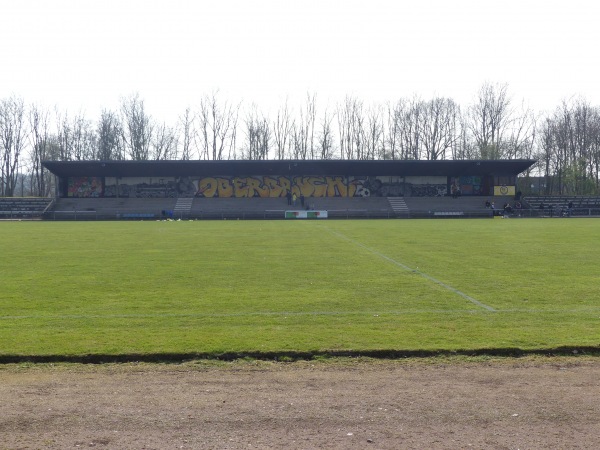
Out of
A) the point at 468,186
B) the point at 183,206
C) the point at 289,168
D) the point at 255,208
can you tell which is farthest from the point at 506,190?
the point at 183,206

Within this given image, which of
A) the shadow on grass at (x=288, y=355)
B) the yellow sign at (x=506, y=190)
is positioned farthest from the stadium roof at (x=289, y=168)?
the shadow on grass at (x=288, y=355)

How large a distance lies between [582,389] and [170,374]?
4.67m

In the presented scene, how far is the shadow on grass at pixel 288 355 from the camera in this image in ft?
25.3

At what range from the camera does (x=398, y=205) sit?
6712 cm

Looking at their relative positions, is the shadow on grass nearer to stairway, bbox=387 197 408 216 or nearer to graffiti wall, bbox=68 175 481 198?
stairway, bbox=387 197 408 216

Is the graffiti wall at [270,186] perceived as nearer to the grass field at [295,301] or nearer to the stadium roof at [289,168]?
the stadium roof at [289,168]

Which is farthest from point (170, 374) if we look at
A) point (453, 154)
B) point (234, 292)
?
point (453, 154)

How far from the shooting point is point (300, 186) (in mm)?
71250

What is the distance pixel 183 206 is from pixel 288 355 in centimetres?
5998

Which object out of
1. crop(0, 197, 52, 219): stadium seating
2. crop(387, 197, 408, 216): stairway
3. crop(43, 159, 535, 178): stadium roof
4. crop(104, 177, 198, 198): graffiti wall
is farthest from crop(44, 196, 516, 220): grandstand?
crop(43, 159, 535, 178): stadium roof

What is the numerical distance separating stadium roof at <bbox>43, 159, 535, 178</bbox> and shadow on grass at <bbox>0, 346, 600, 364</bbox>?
58250 millimetres

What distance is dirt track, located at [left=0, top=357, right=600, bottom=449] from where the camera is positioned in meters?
5.11

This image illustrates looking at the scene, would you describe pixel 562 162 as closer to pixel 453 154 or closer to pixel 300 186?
pixel 453 154

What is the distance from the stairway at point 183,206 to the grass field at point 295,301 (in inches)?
1657
